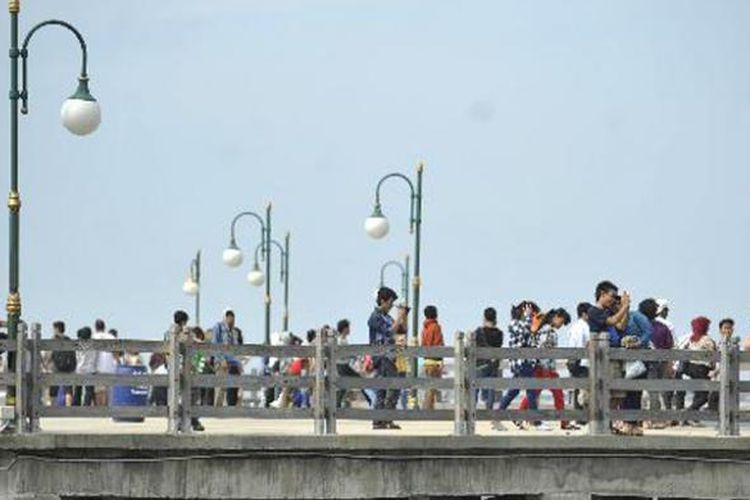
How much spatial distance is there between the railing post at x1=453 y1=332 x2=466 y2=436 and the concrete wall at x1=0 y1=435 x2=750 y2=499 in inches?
19.3

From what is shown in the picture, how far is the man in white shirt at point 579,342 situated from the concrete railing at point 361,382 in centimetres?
63

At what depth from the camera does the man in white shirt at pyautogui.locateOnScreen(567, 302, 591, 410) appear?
94.0 feet

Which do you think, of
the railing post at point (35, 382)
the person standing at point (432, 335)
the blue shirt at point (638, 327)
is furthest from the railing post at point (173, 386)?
the person standing at point (432, 335)

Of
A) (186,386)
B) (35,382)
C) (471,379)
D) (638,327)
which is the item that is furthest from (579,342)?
(35,382)

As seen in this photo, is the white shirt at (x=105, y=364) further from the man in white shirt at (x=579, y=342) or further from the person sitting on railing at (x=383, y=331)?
the man in white shirt at (x=579, y=342)

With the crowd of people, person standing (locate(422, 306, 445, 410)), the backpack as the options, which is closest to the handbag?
the crowd of people

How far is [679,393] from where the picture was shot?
31.1 meters

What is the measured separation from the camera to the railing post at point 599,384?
27.3 metres

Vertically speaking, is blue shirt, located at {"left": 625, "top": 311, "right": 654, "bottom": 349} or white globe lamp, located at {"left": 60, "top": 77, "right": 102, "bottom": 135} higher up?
white globe lamp, located at {"left": 60, "top": 77, "right": 102, "bottom": 135}

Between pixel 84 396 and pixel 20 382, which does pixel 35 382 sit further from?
pixel 84 396

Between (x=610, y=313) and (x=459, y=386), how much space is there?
114 inches

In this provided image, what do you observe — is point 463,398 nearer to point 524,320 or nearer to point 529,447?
point 529,447

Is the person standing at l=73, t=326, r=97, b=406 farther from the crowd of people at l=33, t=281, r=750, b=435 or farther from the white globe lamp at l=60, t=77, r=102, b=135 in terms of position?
the white globe lamp at l=60, t=77, r=102, b=135

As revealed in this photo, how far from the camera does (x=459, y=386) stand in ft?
88.2
